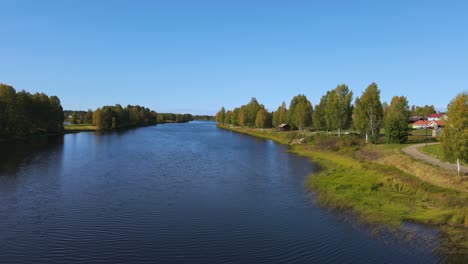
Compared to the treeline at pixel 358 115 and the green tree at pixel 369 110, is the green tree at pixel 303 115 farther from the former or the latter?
the green tree at pixel 369 110

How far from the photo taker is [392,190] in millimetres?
29000

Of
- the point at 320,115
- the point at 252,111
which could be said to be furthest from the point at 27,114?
the point at 252,111

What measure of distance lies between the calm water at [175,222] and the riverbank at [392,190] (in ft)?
7.43

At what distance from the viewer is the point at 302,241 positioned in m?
18.7

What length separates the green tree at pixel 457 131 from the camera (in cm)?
2680

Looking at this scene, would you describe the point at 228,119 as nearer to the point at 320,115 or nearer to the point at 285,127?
the point at 285,127

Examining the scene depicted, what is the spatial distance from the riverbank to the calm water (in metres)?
2.27

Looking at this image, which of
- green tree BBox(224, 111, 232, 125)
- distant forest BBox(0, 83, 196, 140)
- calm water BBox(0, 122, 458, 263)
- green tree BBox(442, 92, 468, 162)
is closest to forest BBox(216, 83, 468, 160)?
green tree BBox(442, 92, 468, 162)

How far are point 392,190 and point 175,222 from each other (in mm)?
18522

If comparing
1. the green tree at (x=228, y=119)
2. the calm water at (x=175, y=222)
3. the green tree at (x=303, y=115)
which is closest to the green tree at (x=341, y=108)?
the green tree at (x=303, y=115)

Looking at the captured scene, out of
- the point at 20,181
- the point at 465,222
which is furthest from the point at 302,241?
the point at 20,181

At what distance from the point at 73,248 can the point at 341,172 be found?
95.4ft

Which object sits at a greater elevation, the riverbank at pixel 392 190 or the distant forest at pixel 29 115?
the distant forest at pixel 29 115

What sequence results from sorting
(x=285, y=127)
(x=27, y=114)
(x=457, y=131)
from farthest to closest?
(x=285, y=127), (x=27, y=114), (x=457, y=131)
